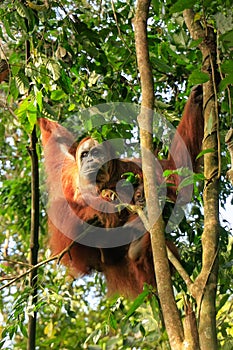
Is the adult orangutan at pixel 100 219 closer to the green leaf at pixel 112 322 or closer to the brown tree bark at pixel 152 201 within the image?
the green leaf at pixel 112 322

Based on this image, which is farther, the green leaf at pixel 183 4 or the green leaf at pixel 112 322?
the green leaf at pixel 112 322

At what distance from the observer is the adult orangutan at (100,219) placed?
3.57 metres

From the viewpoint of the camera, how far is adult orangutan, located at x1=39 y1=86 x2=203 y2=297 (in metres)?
3.57

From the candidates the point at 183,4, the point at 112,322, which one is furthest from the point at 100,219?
the point at 183,4

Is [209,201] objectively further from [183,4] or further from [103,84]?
[103,84]

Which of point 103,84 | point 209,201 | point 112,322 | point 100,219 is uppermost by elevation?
point 103,84

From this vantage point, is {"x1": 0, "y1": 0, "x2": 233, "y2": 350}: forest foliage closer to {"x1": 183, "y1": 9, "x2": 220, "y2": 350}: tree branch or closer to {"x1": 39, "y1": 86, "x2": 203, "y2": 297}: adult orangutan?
{"x1": 183, "y1": 9, "x2": 220, "y2": 350}: tree branch

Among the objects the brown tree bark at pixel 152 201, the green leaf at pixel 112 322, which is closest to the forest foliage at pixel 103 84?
the green leaf at pixel 112 322

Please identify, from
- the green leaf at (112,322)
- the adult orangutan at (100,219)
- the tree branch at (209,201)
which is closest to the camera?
the tree branch at (209,201)

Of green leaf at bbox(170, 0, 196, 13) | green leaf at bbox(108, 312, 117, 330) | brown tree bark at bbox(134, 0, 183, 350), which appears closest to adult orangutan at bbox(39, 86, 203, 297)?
green leaf at bbox(108, 312, 117, 330)

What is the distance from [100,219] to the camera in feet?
12.0

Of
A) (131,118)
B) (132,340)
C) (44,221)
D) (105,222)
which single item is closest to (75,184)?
(105,222)

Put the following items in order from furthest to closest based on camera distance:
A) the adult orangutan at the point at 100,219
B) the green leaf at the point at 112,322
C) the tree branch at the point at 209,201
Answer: the adult orangutan at the point at 100,219 → the green leaf at the point at 112,322 → the tree branch at the point at 209,201

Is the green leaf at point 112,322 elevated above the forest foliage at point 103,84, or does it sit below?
below
